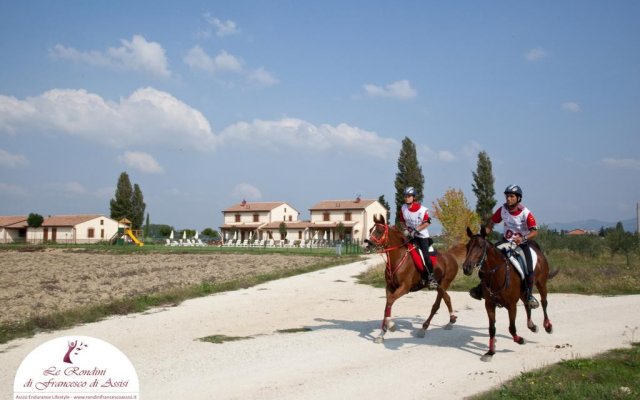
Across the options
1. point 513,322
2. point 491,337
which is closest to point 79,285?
point 491,337

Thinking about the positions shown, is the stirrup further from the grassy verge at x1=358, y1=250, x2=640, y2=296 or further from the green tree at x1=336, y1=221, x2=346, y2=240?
the green tree at x1=336, y1=221, x2=346, y2=240

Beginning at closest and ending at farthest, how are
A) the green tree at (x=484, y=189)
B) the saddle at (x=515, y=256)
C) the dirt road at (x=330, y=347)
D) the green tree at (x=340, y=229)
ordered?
the dirt road at (x=330, y=347), the saddle at (x=515, y=256), the green tree at (x=484, y=189), the green tree at (x=340, y=229)

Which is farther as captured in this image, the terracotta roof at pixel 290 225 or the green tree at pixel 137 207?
the green tree at pixel 137 207

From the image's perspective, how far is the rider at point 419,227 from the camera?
36.8ft

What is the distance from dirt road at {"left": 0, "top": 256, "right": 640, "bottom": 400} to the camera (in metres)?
7.27

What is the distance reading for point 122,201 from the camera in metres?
90.2

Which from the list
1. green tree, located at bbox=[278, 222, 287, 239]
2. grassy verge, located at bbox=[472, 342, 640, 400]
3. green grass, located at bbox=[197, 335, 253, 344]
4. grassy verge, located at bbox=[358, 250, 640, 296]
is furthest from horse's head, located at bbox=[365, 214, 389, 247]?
green tree, located at bbox=[278, 222, 287, 239]

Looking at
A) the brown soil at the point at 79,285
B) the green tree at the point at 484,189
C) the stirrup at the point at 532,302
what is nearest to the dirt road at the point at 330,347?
the stirrup at the point at 532,302

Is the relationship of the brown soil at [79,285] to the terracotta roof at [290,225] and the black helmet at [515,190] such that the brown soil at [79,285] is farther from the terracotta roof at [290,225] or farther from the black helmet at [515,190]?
the terracotta roof at [290,225]

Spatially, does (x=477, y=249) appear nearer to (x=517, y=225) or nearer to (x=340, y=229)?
(x=517, y=225)

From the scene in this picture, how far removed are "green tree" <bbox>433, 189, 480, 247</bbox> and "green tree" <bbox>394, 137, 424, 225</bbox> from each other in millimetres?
14980

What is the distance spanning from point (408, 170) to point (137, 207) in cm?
5128

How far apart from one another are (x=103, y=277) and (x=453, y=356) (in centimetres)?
2023

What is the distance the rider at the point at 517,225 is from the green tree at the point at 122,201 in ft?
291
